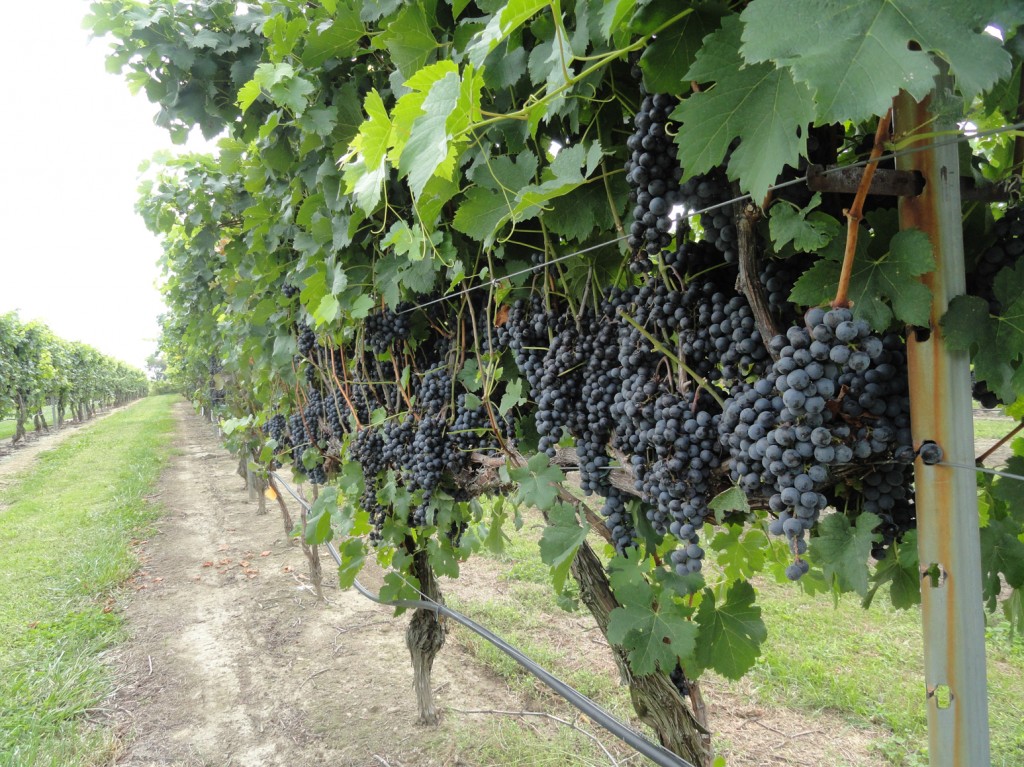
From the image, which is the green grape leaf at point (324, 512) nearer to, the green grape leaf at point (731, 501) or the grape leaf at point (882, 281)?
the green grape leaf at point (731, 501)

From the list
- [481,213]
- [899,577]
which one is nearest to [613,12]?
[481,213]

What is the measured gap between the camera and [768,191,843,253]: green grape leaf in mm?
896

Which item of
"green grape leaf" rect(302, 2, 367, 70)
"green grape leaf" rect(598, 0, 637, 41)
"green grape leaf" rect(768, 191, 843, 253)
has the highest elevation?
"green grape leaf" rect(302, 2, 367, 70)

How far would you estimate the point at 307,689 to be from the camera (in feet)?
15.6

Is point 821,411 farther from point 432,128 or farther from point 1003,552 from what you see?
point 432,128

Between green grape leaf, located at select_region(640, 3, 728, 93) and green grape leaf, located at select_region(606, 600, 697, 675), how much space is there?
1.15 meters

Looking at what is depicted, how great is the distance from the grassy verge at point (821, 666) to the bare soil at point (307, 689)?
102 millimetres

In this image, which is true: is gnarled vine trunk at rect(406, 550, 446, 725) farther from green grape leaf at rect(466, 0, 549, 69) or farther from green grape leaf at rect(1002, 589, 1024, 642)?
green grape leaf at rect(466, 0, 549, 69)

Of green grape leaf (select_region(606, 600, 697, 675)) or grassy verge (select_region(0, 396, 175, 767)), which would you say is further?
grassy verge (select_region(0, 396, 175, 767))

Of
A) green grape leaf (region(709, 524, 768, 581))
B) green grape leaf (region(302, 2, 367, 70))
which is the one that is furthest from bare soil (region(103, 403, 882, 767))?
green grape leaf (region(302, 2, 367, 70))

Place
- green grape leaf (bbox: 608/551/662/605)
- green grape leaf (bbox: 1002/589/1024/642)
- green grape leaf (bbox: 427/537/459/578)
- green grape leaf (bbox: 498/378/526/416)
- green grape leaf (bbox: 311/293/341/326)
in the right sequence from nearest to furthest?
1. green grape leaf (bbox: 1002/589/1024/642)
2. green grape leaf (bbox: 608/551/662/605)
3. green grape leaf (bbox: 498/378/526/416)
4. green grape leaf (bbox: 311/293/341/326)
5. green grape leaf (bbox: 427/537/459/578)

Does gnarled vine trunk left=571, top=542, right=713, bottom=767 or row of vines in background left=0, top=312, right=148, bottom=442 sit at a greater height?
row of vines in background left=0, top=312, right=148, bottom=442

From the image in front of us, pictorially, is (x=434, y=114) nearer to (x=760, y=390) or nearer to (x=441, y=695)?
(x=760, y=390)

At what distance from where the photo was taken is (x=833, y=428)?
0.92 m
